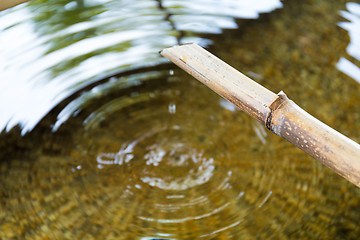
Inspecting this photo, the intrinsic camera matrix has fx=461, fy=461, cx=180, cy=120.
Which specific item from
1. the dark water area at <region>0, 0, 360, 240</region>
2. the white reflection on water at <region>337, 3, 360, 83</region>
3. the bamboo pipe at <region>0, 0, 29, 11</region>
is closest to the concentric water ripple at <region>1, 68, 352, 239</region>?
the dark water area at <region>0, 0, 360, 240</region>

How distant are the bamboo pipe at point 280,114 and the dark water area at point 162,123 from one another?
38cm

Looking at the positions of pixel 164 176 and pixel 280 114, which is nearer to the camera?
pixel 280 114

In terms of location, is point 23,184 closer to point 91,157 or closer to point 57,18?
point 91,157

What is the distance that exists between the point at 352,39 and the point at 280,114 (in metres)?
0.81

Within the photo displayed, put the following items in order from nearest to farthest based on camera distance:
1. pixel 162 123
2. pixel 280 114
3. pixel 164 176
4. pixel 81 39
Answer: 1. pixel 280 114
2. pixel 164 176
3. pixel 162 123
4. pixel 81 39

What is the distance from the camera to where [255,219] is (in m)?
1.14

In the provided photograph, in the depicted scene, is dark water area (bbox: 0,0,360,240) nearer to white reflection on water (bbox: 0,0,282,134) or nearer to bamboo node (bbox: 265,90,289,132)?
white reflection on water (bbox: 0,0,282,134)

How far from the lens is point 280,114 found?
816mm

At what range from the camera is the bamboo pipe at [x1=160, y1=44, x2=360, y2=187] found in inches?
29.2

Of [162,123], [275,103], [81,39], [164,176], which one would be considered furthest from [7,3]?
[275,103]

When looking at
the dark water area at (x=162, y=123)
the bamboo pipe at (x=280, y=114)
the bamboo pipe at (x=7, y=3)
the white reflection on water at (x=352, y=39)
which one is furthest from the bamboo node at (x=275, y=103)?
the bamboo pipe at (x=7, y=3)

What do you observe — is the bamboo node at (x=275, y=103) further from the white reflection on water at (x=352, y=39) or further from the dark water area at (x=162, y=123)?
the white reflection on water at (x=352, y=39)

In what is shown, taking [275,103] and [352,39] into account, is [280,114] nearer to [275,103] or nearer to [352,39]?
[275,103]

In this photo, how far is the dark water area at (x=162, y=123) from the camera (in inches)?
45.2
